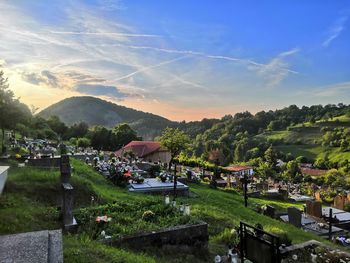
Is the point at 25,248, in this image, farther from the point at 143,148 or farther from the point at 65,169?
the point at 143,148

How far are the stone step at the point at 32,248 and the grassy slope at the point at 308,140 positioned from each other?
110m

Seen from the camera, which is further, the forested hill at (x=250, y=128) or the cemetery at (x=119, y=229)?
the forested hill at (x=250, y=128)

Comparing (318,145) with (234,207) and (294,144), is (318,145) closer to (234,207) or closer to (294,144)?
(294,144)

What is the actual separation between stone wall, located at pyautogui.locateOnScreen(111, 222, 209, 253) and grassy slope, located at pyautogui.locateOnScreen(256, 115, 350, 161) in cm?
10588

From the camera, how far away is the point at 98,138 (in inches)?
2448

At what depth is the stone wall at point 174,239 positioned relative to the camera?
8102mm

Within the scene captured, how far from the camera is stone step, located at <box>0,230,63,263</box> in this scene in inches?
197

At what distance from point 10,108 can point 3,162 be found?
5750 mm

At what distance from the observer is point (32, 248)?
540cm

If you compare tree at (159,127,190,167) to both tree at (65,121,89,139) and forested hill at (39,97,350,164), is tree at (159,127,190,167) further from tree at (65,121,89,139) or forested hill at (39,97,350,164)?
forested hill at (39,97,350,164)

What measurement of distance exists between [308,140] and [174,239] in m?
137

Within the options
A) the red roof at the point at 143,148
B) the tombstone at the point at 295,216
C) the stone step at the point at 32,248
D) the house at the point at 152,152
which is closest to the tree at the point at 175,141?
the tombstone at the point at 295,216

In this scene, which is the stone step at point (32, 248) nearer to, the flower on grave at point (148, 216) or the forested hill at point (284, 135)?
the flower on grave at point (148, 216)

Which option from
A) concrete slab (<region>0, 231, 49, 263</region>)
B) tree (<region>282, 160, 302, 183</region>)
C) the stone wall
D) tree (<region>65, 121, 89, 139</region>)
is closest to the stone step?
concrete slab (<region>0, 231, 49, 263</region>)
